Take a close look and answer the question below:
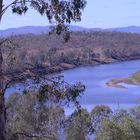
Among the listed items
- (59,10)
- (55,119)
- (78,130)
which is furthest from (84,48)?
(59,10)

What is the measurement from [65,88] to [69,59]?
101700 mm

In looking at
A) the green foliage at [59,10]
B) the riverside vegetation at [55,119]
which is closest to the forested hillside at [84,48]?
the riverside vegetation at [55,119]

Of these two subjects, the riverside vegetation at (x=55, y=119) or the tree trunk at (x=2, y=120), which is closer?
the tree trunk at (x=2, y=120)

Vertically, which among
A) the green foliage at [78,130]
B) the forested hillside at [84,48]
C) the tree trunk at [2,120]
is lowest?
the forested hillside at [84,48]

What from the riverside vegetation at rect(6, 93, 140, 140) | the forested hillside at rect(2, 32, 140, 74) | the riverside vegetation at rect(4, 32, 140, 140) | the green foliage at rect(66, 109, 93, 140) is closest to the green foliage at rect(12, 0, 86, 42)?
the riverside vegetation at rect(4, 32, 140, 140)

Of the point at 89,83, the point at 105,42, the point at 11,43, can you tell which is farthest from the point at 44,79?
the point at 105,42

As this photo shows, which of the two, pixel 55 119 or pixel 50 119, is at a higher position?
pixel 50 119

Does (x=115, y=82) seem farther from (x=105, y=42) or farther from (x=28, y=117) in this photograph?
(x=105, y=42)

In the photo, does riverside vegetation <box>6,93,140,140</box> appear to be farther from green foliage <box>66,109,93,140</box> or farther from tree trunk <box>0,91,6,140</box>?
tree trunk <box>0,91,6,140</box>

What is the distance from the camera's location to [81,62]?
114 m

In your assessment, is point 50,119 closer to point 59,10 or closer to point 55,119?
point 55,119

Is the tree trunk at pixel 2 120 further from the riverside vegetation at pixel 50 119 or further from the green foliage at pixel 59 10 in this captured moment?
the riverside vegetation at pixel 50 119

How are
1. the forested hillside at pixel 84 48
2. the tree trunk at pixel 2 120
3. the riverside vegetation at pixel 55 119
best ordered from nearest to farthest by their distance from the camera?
the tree trunk at pixel 2 120 < the riverside vegetation at pixel 55 119 < the forested hillside at pixel 84 48

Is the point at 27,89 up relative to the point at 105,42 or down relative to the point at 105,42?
up
